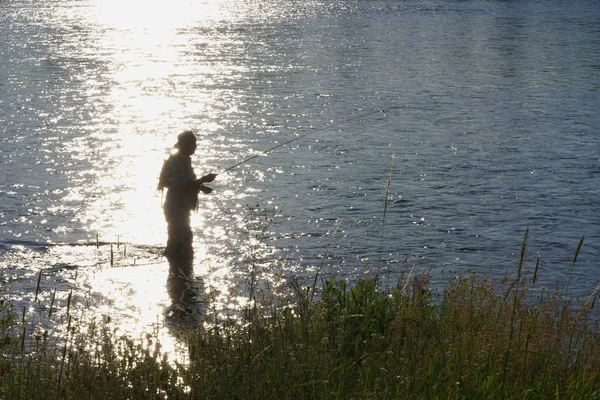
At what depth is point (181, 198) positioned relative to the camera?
41.3 feet

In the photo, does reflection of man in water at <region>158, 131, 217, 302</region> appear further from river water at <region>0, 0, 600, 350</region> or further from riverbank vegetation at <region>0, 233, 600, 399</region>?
riverbank vegetation at <region>0, 233, 600, 399</region>

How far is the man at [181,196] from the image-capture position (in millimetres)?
12312

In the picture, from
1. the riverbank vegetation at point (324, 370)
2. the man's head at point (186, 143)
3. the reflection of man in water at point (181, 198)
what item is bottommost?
the reflection of man in water at point (181, 198)

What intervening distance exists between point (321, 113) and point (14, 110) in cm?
934

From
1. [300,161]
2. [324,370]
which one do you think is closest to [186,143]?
[324,370]

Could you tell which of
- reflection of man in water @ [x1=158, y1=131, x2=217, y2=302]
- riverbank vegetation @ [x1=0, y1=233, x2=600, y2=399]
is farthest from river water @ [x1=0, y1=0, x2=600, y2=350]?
riverbank vegetation @ [x1=0, y1=233, x2=600, y2=399]

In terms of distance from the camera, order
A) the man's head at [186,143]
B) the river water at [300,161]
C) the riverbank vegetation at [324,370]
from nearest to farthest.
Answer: the riverbank vegetation at [324,370], the man's head at [186,143], the river water at [300,161]

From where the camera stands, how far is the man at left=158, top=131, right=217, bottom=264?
1231 centimetres

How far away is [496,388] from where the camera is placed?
229 inches

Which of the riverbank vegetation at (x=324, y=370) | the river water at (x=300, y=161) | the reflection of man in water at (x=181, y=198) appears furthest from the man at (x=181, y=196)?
the riverbank vegetation at (x=324, y=370)

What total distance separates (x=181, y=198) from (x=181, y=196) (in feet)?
0.09

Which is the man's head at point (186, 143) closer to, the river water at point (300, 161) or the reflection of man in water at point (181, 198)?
the reflection of man in water at point (181, 198)

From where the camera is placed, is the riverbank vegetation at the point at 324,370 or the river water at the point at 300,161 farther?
the river water at the point at 300,161

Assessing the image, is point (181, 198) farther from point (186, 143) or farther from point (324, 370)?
point (324, 370)
